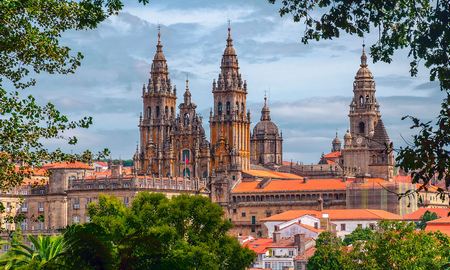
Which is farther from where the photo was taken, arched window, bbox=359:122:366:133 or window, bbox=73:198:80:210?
arched window, bbox=359:122:366:133

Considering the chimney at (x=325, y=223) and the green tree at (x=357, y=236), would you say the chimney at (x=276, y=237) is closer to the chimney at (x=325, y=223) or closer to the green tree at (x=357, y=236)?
the chimney at (x=325, y=223)

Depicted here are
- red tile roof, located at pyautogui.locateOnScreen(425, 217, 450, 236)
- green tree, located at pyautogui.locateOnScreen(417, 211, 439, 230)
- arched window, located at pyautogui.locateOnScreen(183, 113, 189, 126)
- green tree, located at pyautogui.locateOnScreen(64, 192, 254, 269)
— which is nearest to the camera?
green tree, located at pyautogui.locateOnScreen(64, 192, 254, 269)

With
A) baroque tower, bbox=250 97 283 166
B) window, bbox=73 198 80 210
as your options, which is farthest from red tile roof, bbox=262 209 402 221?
baroque tower, bbox=250 97 283 166

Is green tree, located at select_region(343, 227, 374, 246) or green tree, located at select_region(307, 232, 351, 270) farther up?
green tree, located at select_region(343, 227, 374, 246)

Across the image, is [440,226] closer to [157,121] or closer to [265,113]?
[157,121]

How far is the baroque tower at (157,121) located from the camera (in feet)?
539

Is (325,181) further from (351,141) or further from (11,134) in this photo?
(11,134)

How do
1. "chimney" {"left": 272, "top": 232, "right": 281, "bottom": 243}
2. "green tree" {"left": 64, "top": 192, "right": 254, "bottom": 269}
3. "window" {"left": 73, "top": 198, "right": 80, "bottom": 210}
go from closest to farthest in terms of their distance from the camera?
1. "green tree" {"left": 64, "top": 192, "right": 254, "bottom": 269}
2. "chimney" {"left": 272, "top": 232, "right": 281, "bottom": 243}
3. "window" {"left": 73, "top": 198, "right": 80, "bottom": 210}

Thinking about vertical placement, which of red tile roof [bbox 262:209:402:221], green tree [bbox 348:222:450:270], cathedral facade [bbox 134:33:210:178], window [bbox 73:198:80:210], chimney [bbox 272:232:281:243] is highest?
cathedral facade [bbox 134:33:210:178]

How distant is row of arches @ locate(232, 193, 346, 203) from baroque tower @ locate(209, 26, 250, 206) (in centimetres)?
223

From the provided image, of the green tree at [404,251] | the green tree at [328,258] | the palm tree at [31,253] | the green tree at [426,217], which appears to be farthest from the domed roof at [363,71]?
the palm tree at [31,253]

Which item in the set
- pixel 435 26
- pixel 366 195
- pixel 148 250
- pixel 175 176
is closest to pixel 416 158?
pixel 435 26

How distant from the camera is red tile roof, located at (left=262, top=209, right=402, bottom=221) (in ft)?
451

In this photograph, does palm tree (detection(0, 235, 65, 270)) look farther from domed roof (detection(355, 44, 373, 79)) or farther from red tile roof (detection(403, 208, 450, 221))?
domed roof (detection(355, 44, 373, 79))
